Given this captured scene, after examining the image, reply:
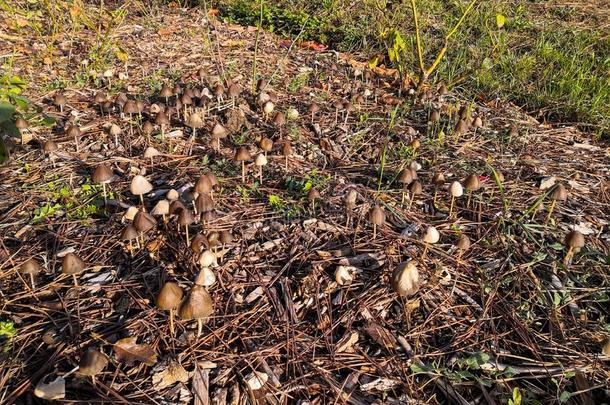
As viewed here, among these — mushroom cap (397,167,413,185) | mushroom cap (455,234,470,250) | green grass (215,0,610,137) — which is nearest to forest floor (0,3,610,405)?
mushroom cap (455,234,470,250)

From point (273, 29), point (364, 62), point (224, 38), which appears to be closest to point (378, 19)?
point (364, 62)

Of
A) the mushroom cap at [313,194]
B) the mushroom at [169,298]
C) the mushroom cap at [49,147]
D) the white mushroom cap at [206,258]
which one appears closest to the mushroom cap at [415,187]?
the mushroom cap at [313,194]

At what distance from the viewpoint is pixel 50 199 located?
3939 mm

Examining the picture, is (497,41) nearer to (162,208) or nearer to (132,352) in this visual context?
(162,208)

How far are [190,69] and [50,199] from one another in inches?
130

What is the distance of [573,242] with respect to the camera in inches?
132

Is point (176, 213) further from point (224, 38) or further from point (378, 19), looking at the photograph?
point (378, 19)

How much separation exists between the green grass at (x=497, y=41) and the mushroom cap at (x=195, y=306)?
4729 mm

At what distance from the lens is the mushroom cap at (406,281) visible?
117 inches

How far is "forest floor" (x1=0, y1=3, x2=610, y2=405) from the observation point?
2.64m

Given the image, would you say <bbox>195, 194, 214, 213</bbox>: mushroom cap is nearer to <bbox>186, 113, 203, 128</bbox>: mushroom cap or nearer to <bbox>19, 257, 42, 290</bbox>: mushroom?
<bbox>19, 257, 42, 290</bbox>: mushroom

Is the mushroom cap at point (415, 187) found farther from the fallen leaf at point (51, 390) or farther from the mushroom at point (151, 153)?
the fallen leaf at point (51, 390)

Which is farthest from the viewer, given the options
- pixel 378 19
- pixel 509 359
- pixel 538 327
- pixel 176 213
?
pixel 378 19

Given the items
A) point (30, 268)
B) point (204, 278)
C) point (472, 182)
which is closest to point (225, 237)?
point (204, 278)
